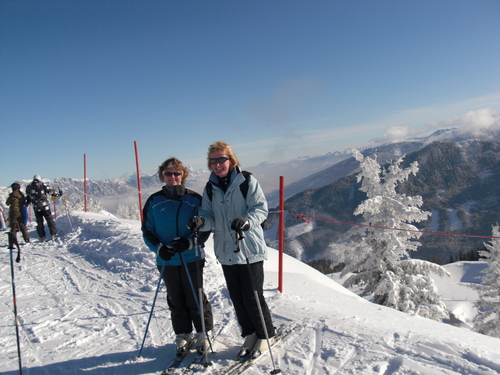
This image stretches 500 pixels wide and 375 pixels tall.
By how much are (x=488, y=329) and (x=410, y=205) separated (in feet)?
31.6

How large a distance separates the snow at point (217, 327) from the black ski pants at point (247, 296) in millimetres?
378

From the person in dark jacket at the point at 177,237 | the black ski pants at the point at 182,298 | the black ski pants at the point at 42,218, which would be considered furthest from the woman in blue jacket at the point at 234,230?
the black ski pants at the point at 42,218

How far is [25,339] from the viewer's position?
13.3 ft

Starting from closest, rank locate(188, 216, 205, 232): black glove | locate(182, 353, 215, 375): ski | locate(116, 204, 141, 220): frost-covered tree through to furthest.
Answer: locate(188, 216, 205, 232): black glove < locate(182, 353, 215, 375): ski < locate(116, 204, 141, 220): frost-covered tree

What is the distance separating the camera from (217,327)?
162 inches

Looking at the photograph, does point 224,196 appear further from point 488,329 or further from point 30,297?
point 488,329

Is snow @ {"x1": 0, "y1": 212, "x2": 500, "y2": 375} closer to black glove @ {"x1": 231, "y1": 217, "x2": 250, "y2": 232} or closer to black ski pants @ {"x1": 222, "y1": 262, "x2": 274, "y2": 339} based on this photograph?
black ski pants @ {"x1": 222, "y1": 262, "x2": 274, "y2": 339}

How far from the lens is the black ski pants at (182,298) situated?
10.9 feet

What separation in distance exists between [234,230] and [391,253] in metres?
13.6

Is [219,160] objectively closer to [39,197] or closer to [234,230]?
[234,230]

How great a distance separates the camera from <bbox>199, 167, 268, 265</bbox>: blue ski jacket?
9.98ft

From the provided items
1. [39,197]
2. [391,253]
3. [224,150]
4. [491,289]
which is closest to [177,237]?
[224,150]

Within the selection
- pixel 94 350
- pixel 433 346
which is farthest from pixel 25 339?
pixel 433 346

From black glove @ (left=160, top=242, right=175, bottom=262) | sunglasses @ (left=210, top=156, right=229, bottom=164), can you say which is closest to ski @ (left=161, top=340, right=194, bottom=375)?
black glove @ (left=160, top=242, right=175, bottom=262)
